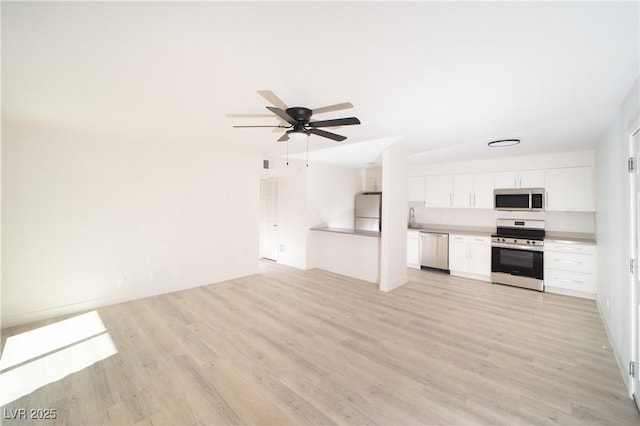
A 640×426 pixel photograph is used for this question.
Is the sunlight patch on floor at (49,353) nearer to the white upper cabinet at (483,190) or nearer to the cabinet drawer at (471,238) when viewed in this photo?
the cabinet drawer at (471,238)

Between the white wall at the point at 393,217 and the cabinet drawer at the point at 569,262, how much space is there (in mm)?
2426

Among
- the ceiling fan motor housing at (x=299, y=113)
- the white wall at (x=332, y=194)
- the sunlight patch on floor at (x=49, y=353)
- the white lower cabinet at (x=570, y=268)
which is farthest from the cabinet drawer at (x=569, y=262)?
the sunlight patch on floor at (x=49, y=353)

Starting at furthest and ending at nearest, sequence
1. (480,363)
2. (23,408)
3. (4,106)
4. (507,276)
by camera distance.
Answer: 1. (507,276)
2. (4,106)
3. (480,363)
4. (23,408)

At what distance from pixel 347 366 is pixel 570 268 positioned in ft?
14.2

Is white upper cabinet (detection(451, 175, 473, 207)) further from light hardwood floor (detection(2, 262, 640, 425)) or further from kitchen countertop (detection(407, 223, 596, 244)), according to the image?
light hardwood floor (detection(2, 262, 640, 425))

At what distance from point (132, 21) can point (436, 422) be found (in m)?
3.07

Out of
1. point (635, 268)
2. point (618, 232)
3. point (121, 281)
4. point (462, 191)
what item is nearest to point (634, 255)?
point (635, 268)

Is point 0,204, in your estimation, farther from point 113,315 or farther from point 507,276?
point 507,276

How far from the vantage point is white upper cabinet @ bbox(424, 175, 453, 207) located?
5734 mm

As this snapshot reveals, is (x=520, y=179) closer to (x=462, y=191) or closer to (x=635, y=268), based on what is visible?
(x=462, y=191)

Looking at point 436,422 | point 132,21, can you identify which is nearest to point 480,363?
point 436,422

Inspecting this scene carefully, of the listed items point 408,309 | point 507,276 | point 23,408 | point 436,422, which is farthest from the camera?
point 507,276

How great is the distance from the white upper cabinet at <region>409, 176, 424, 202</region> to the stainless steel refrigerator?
2.56 feet

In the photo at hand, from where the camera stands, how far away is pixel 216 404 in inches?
75.4
